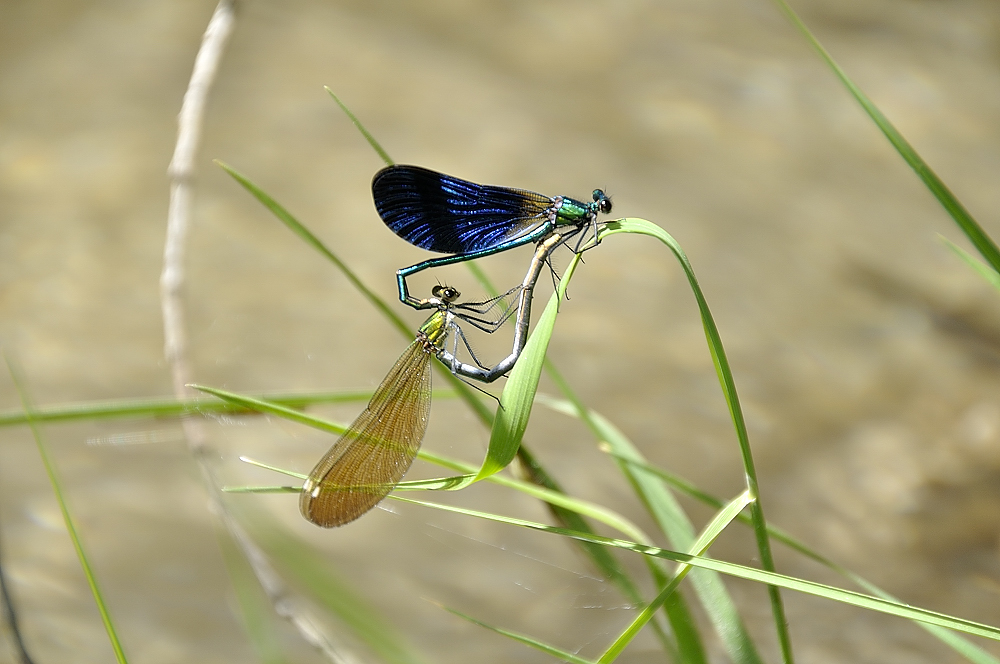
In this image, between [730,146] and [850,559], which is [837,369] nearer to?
[850,559]

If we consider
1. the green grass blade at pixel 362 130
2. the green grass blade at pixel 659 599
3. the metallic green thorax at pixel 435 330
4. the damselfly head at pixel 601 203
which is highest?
the damselfly head at pixel 601 203

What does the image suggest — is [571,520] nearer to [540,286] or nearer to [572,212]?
[572,212]

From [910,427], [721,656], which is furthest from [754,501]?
[910,427]

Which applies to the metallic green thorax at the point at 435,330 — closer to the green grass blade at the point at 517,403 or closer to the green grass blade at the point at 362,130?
the green grass blade at the point at 362,130

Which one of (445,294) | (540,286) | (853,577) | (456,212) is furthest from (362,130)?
(540,286)

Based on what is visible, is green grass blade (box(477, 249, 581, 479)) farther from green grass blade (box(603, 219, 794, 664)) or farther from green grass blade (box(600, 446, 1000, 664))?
green grass blade (box(600, 446, 1000, 664))

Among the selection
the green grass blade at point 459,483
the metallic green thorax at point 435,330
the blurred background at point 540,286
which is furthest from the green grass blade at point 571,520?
the blurred background at point 540,286

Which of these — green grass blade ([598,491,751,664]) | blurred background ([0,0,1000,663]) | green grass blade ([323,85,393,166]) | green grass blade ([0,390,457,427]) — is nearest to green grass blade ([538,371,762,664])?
green grass blade ([598,491,751,664])
